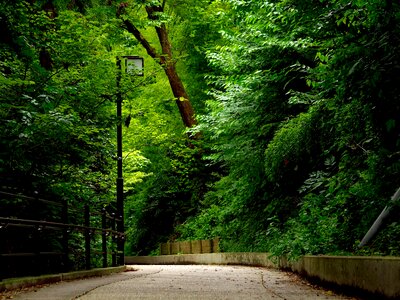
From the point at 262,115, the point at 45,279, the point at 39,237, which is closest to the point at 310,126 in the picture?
the point at 262,115

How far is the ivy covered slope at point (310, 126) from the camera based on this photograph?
7371 millimetres

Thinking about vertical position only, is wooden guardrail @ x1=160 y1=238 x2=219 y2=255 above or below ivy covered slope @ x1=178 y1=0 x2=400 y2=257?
below

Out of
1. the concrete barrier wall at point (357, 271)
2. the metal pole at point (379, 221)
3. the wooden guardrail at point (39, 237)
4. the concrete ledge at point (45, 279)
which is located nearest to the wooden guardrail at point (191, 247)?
the concrete ledge at point (45, 279)

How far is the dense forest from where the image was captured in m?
8.07

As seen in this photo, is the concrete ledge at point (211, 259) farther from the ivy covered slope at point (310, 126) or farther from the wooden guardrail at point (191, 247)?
the ivy covered slope at point (310, 126)

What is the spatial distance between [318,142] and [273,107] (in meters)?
3.60

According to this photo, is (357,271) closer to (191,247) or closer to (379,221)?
(379,221)

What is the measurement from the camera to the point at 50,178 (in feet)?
38.2

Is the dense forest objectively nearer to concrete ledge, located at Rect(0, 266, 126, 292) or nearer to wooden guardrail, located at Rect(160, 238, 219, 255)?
wooden guardrail, located at Rect(160, 238, 219, 255)

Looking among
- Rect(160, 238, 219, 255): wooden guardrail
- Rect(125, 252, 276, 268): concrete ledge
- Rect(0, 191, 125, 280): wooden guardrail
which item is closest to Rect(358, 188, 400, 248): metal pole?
Rect(0, 191, 125, 280): wooden guardrail

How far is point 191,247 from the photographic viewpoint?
25.6 m

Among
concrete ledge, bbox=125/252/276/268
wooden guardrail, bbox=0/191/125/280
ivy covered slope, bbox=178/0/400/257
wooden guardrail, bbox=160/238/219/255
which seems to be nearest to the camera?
ivy covered slope, bbox=178/0/400/257

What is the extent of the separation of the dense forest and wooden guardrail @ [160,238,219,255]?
59 centimetres

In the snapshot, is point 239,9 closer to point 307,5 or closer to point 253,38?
point 253,38
